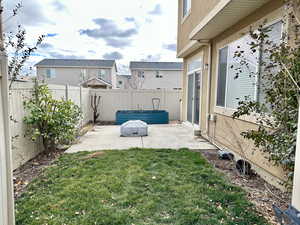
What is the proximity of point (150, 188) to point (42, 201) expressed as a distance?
145 cm

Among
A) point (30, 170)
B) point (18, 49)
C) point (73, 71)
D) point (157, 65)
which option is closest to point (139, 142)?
point (30, 170)

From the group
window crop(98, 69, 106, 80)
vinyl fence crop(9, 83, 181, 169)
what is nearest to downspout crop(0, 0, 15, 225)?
vinyl fence crop(9, 83, 181, 169)

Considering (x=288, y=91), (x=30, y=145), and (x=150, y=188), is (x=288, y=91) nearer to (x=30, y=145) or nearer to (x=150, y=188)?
(x=150, y=188)

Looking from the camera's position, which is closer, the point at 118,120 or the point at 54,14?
the point at 54,14

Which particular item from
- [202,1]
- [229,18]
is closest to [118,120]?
[202,1]

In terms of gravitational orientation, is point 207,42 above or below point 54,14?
below

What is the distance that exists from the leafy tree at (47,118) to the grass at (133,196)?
2.67 ft

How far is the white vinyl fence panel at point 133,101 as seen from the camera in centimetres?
1123

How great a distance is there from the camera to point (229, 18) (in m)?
4.27

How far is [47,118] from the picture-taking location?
4.36m

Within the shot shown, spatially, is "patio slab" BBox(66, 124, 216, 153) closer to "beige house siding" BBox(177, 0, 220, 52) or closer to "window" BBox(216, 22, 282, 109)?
"window" BBox(216, 22, 282, 109)

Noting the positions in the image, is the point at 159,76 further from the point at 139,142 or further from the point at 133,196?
the point at 133,196

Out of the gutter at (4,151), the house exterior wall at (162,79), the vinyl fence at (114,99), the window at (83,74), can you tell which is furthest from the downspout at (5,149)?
the house exterior wall at (162,79)

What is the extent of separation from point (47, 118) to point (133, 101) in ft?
23.8
